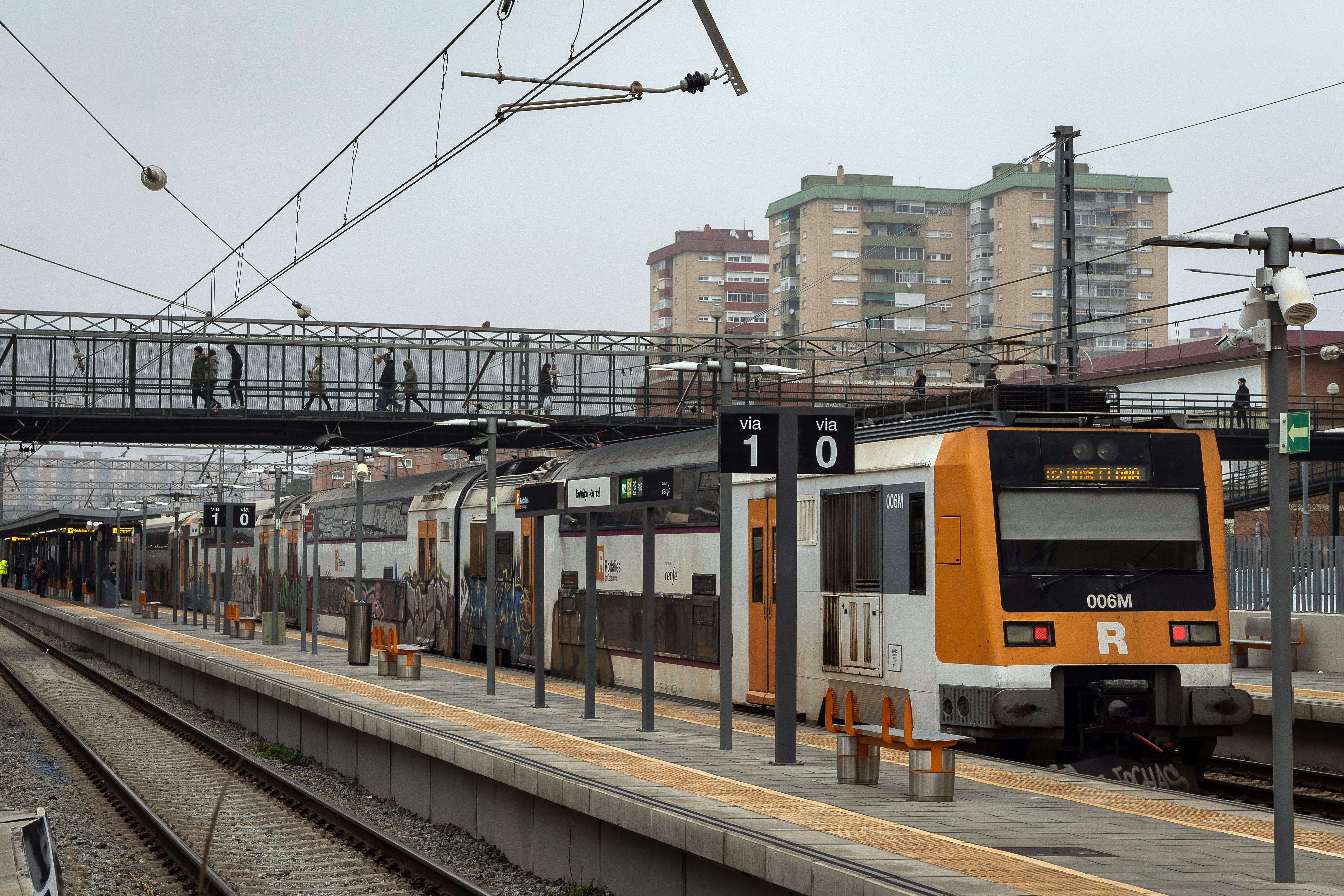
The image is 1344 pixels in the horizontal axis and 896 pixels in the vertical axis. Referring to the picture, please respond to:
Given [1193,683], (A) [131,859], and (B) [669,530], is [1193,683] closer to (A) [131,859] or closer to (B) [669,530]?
(B) [669,530]

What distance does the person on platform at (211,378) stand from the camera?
122 feet

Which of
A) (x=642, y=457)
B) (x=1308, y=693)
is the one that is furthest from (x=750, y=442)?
(x=1308, y=693)

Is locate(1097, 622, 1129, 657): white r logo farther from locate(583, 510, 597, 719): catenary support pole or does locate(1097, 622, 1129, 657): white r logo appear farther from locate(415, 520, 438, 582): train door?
locate(415, 520, 438, 582): train door

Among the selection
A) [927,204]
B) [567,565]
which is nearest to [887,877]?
[567,565]

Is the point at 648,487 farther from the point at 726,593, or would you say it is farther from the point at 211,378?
the point at 211,378

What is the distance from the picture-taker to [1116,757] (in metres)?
13.0

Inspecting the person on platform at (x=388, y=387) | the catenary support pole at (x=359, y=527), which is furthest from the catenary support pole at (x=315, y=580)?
the person on platform at (x=388, y=387)

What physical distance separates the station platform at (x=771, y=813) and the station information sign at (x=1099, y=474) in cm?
251

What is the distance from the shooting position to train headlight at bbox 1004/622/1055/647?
41.5ft

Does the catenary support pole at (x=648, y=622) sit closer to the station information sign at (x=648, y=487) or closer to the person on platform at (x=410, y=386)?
the station information sign at (x=648, y=487)

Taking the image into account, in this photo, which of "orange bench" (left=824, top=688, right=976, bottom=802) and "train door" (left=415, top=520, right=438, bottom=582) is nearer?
"orange bench" (left=824, top=688, right=976, bottom=802)

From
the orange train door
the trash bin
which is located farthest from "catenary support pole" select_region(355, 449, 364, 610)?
the orange train door

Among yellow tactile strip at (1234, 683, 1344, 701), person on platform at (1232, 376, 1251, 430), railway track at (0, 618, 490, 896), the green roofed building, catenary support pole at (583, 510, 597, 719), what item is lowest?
railway track at (0, 618, 490, 896)

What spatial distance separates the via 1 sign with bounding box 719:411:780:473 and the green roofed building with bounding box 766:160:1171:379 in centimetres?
9470
